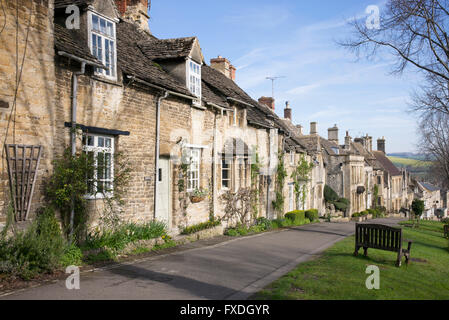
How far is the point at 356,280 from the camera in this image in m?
8.27

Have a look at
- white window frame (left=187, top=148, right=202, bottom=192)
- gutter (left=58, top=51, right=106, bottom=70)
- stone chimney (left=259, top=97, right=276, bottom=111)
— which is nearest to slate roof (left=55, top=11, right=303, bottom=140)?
gutter (left=58, top=51, right=106, bottom=70)

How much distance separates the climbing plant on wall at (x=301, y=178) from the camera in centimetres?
2789

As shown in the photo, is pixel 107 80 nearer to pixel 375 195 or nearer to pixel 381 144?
pixel 375 195

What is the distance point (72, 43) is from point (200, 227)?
810 cm

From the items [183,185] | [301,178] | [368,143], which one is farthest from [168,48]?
[368,143]

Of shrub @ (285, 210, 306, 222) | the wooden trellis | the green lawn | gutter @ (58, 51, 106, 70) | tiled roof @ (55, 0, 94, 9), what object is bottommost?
shrub @ (285, 210, 306, 222)

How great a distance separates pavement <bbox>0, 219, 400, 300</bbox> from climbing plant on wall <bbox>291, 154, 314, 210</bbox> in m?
15.0

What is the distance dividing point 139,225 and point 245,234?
6838 mm

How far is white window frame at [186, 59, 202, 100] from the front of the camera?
14906mm

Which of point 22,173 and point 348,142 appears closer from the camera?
point 22,173

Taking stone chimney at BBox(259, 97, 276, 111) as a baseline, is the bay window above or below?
below

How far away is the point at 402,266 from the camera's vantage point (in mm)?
10508

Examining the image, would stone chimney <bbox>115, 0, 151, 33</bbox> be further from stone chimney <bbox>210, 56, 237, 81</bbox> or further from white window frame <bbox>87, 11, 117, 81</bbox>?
stone chimney <bbox>210, 56, 237, 81</bbox>

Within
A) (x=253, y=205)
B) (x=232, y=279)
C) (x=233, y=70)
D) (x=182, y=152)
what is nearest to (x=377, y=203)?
(x=233, y=70)
